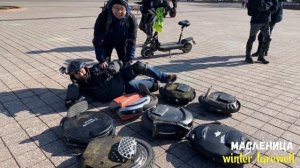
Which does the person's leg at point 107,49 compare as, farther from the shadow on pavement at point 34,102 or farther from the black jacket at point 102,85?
the shadow on pavement at point 34,102

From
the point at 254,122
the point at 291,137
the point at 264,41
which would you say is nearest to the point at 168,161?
the point at 254,122

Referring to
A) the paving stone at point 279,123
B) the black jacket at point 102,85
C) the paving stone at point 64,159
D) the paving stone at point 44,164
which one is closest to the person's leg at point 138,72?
the black jacket at point 102,85

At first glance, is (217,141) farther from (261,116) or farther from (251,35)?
(251,35)

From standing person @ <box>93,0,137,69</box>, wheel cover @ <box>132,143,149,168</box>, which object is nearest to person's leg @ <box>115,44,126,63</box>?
standing person @ <box>93,0,137,69</box>

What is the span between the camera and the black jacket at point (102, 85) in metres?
4.44

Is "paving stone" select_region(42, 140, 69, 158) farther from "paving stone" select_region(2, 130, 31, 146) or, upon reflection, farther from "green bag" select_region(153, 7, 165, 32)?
"green bag" select_region(153, 7, 165, 32)

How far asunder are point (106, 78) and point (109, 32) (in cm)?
94

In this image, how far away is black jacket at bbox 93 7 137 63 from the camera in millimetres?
4660

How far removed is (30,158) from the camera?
3.16 meters

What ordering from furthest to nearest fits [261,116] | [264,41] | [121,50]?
[264,41]
[121,50]
[261,116]

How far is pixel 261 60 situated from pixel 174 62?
2580 millimetres

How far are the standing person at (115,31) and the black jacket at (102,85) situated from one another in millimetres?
156

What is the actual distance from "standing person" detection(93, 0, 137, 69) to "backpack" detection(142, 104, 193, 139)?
4.32 ft

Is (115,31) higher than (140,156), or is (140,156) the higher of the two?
(115,31)
